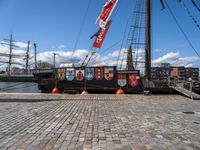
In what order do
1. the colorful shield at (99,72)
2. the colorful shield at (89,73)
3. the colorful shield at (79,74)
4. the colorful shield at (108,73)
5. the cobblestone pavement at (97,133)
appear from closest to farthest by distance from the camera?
1. the cobblestone pavement at (97,133)
2. the colorful shield at (108,73)
3. the colorful shield at (99,72)
4. the colorful shield at (89,73)
5. the colorful shield at (79,74)

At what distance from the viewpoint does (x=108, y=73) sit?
56.3 ft

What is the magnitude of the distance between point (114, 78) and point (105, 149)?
13149 millimetres

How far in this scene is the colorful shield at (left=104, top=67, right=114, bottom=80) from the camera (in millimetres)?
17078

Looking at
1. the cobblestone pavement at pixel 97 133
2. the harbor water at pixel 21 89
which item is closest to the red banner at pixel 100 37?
the harbor water at pixel 21 89

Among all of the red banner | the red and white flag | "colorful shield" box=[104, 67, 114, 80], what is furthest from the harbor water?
the red and white flag

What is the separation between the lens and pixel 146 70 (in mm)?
17938

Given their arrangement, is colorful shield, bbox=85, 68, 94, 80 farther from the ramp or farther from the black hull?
the ramp

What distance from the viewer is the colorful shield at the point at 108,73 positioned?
17.1m

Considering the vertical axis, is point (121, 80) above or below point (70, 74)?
below

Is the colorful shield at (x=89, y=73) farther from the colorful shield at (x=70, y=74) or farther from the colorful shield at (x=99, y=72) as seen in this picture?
the colorful shield at (x=70, y=74)

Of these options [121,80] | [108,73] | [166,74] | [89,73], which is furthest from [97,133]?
[166,74]

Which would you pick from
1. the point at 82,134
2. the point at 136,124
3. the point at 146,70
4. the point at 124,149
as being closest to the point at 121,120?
the point at 136,124

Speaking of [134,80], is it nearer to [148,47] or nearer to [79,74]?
[148,47]

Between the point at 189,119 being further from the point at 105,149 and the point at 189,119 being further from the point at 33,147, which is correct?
the point at 33,147
